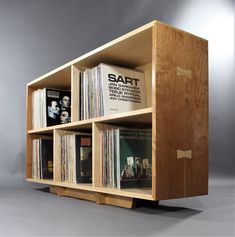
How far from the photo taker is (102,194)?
72.0 inches

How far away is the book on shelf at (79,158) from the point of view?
206cm

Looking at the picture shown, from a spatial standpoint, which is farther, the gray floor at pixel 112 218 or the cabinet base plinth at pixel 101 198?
the cabinet base plinth at pixel 101 198

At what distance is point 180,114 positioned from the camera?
4.97 feet

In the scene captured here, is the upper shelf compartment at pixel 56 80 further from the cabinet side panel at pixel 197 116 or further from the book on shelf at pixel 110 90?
the cabinet side panel at pixel 197 116

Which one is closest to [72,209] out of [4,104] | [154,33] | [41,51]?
[154,33]

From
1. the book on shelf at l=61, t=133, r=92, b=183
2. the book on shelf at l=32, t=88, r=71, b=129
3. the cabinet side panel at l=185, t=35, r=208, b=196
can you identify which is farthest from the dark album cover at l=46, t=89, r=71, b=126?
the cabinet side panel at l=185, t=35, r=208, b=196

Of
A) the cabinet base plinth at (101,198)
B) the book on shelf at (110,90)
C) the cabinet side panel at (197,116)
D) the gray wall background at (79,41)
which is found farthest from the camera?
the gray wall background at (79,41)

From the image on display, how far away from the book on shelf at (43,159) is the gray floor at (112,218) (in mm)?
415

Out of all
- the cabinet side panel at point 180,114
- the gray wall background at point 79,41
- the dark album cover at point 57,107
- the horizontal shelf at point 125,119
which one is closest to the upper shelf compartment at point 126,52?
the cabinet side panel at point 180,114

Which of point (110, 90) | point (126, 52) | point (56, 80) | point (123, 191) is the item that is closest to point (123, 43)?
point (126, 52)

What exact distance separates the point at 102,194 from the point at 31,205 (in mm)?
354

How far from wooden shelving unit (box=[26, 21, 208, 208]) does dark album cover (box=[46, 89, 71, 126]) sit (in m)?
0.66

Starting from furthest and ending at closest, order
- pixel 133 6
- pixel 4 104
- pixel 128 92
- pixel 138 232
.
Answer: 1. pixel 133 6
2. pixel 4 104
3. pixel 128 92
4. pixel 138 232

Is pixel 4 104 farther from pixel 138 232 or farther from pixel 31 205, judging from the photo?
pixel 138 232
